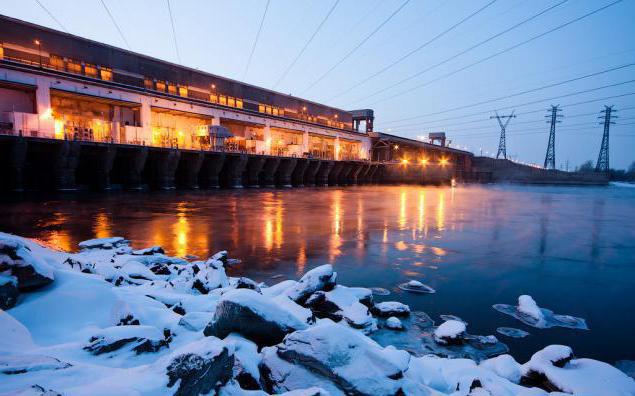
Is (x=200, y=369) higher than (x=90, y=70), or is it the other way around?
(x=90, y=70)

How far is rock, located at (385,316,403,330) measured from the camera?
5238mm

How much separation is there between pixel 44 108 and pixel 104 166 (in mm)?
6320

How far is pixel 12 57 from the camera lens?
87.8 ft

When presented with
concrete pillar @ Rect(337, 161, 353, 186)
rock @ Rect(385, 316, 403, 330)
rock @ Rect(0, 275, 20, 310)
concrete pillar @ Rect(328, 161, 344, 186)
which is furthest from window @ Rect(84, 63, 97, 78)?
rock @ Rect(385, 316, 403, 330)

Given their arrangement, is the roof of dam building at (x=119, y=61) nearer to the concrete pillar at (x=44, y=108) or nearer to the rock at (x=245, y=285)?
the concrete pillar at (x=44, y=108)

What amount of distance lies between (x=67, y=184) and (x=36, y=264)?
84.1 ft

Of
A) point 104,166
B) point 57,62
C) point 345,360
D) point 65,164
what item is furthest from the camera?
point 57,62

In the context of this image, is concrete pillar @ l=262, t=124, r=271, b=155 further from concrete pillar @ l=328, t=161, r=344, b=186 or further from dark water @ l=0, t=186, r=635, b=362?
dark water @ l=0, t=186, r=635, b=362

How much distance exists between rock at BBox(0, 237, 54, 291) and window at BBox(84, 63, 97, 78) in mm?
33398

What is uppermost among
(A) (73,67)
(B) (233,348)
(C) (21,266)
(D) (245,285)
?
(A) (73,67)

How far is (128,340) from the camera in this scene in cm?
348

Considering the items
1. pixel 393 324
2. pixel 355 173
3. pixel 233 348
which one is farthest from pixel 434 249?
pixel 355 173

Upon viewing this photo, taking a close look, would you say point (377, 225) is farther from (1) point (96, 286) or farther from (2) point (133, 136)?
(2) point (133, 136)

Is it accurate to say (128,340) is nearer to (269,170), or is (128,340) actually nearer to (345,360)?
(345,360)
